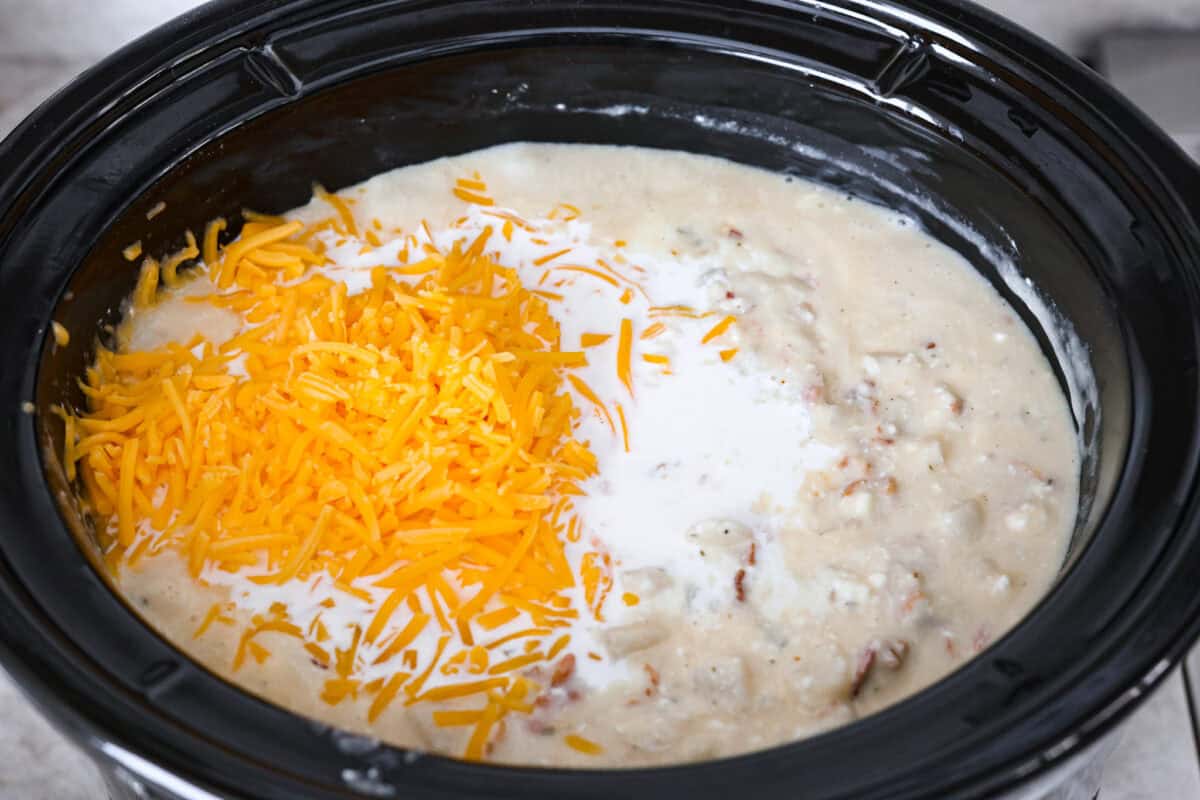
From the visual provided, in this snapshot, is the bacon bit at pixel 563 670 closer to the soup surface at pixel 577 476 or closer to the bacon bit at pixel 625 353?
the soup surface at pixel 577 476

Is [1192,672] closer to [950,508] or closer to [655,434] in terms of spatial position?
[950,508]

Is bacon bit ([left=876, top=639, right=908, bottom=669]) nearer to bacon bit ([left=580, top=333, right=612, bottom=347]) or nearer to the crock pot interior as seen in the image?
the crock pot interior

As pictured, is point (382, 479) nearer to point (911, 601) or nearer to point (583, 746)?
point (583, 746)

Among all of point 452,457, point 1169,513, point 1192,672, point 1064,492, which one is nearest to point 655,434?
point 452,457

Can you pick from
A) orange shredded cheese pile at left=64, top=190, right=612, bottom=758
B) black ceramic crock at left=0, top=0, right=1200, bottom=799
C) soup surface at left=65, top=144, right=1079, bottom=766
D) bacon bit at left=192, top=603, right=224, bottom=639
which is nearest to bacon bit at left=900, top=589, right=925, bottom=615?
soup surface at left=65, top=144, right=1079, bottom=766

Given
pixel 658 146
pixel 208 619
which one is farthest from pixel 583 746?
pixel 658 146

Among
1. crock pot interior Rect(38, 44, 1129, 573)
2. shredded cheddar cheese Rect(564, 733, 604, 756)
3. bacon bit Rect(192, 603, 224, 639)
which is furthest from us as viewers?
crock pot interior Rect(38, 44, 1129, 573)

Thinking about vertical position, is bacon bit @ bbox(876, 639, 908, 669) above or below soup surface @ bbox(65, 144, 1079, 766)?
below

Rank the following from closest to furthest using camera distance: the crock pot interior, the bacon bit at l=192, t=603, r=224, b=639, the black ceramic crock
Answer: the black ceramic crock, the bacon bit at l=192, t=603, r=224, b=639, the crock pot interior
